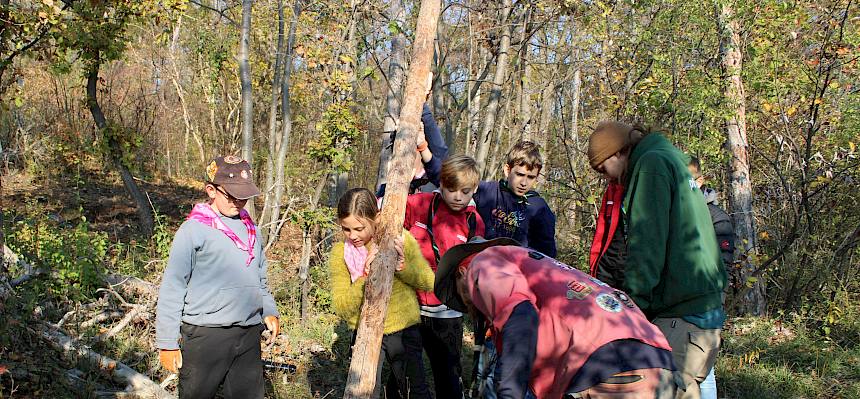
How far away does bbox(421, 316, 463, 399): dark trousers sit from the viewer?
11.9ft

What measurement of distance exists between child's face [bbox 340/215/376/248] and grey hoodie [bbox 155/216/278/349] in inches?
23.6

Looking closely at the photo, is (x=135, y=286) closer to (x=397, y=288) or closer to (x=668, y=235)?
(x=397, y=288)

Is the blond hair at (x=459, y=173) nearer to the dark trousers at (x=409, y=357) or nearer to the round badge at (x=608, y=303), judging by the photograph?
the dark trousers at (x=409, y=357)

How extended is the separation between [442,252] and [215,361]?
4.59 ft

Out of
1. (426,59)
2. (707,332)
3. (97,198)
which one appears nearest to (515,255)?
(707,332)

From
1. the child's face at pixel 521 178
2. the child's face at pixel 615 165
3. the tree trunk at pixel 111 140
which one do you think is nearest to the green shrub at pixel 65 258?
the tree trunk at pixel 111 140

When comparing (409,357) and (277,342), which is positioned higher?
(409,357)

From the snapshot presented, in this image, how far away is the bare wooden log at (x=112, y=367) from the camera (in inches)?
164

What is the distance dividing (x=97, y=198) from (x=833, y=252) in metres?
11.6

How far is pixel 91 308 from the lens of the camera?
5.52m

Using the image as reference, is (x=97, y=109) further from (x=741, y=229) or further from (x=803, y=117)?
(x=803, y=117)

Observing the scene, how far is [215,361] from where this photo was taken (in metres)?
3.21

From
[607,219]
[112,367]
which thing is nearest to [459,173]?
[607,219]

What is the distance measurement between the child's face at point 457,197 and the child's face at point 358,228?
0.54m
